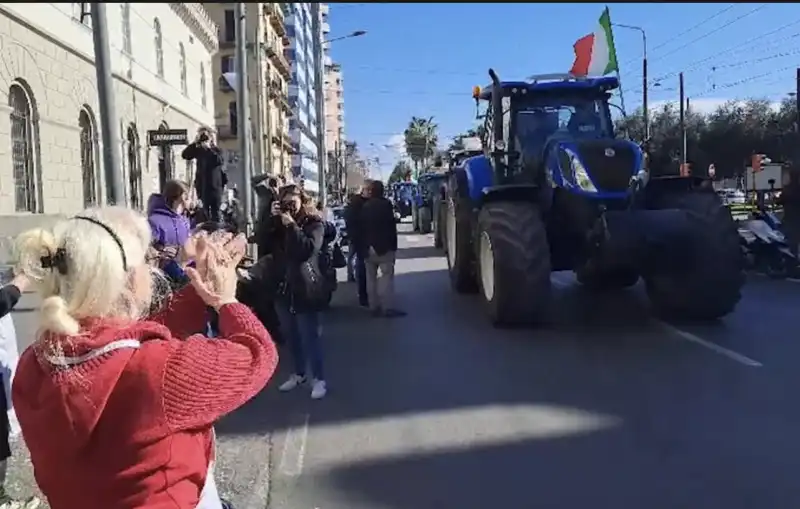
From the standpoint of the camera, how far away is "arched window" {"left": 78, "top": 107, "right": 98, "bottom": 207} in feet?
65.7

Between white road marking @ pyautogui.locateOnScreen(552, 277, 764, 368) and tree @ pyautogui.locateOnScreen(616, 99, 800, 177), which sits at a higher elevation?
tree @ pyautogui.locateOnScreen(616, 99, 800, 177)

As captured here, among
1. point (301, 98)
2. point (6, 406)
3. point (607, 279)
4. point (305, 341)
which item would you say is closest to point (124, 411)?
point (6, 406)

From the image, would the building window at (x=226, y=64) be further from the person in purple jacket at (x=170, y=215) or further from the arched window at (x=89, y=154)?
the person in purple jacket at (x=170, y=215)

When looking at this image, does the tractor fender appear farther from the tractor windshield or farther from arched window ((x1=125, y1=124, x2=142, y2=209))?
arched window ((x1=125, y1=124, x2=142, y2=209))

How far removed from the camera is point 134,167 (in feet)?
78.1

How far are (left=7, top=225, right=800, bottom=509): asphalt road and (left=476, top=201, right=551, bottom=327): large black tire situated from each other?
283 mm

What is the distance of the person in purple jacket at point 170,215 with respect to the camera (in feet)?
20.6

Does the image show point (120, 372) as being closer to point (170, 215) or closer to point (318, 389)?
point (170, 215)

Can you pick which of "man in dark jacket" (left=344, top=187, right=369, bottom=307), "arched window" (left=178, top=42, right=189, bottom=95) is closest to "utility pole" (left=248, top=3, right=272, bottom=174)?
"arched window" (left=178, top=42, right=189, bottom=95)

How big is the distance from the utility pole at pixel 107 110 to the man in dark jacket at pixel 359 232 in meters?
4.21

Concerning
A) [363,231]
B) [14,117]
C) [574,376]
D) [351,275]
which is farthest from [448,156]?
[574,376]

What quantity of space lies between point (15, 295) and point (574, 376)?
4972 millimetres

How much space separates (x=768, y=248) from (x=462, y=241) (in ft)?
18.0

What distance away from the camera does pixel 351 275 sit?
14.9 meters
